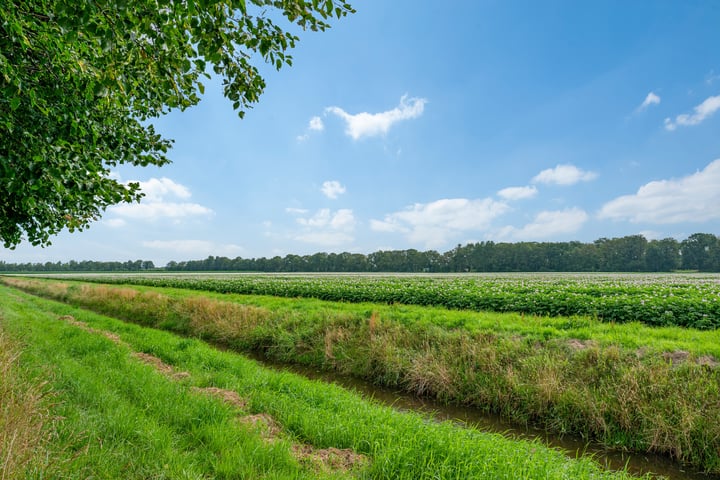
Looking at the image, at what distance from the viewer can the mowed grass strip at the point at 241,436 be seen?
376 centimetres

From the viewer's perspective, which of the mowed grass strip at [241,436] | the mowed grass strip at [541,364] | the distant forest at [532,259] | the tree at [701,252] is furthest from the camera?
the distant forest at [532,259]

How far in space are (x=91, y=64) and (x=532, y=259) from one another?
326 feet

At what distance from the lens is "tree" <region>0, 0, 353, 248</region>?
11.5 ft

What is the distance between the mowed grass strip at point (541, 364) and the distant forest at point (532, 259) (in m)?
89.2

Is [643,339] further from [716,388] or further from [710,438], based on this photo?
[710,438]

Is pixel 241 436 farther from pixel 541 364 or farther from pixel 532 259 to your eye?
pixel 532 259

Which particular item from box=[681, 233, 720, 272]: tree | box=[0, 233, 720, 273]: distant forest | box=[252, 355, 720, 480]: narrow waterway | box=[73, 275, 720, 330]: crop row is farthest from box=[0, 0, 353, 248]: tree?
box=[681, 233, 720, 272]: tree

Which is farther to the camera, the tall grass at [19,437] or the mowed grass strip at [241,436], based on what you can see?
the mowed grass strip at [241,436]

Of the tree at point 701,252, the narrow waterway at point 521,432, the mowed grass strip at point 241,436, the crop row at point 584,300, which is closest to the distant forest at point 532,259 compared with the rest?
the tree at point 701,252

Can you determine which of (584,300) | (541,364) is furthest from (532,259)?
(541,364)

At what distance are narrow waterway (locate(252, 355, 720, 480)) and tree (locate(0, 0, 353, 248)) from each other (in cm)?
728

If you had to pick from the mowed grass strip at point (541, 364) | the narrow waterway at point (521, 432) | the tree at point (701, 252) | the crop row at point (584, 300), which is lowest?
the narrow waterway at point (521, 432)

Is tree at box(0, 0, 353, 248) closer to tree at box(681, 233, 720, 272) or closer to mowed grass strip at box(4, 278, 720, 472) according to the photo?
mowed grass strip at box(4, 278, 720, 472)

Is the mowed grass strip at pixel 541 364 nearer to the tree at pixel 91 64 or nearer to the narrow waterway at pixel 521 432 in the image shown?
the narrow waterway at pixel 521 432
